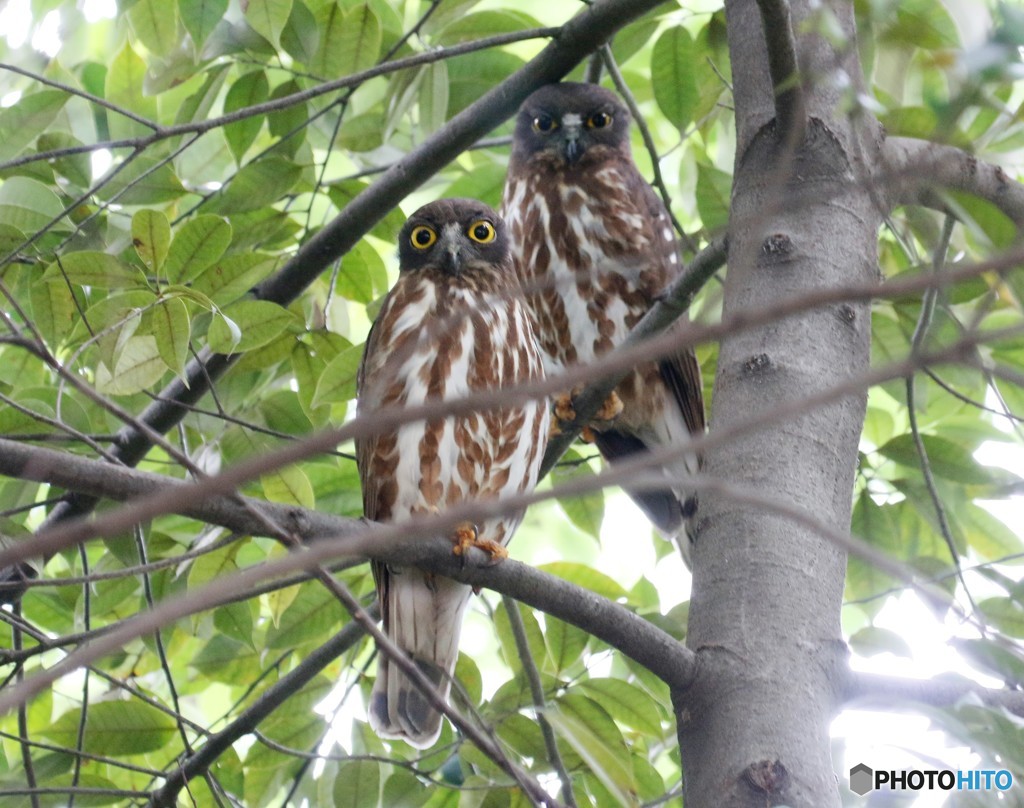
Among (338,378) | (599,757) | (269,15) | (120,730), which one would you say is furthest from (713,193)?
(120,730)

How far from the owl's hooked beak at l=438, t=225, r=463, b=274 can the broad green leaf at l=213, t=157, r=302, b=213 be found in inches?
23.4

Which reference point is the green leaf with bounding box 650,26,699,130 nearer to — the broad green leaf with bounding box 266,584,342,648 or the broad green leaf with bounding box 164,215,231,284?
the broad green leaf with bounding box 164,215,231,284

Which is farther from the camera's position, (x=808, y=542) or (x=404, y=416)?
(x=808, y=542)

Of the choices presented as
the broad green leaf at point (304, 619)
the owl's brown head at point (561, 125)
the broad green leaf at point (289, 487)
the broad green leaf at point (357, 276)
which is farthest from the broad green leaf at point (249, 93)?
the owl's brown head at point (561, 125)

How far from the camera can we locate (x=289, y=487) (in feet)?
9.77

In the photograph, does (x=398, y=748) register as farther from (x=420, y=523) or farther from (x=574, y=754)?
(x=420, y=523)

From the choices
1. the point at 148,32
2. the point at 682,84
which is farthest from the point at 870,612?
the point at 148,32

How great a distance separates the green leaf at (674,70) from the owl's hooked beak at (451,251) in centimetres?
76

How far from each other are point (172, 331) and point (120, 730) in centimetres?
124

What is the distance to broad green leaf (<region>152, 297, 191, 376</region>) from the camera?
2.47 metres

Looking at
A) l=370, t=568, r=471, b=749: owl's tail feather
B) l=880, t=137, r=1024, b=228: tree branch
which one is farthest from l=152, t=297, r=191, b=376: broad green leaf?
l=880, t=137, r=1024, b=228: tree branch

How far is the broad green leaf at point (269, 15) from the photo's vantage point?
304 centimetres

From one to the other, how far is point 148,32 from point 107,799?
2.00m

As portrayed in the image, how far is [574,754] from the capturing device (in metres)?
3.07
